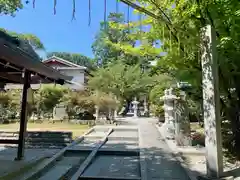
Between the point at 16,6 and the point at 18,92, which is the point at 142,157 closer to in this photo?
the point at 16,6

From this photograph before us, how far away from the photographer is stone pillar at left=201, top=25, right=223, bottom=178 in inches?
226

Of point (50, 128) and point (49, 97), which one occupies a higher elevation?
point (49, 97)

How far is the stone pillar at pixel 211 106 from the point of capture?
18.9ft

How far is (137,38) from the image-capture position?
8.98 metres

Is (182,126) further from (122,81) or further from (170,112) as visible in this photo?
(122,81)

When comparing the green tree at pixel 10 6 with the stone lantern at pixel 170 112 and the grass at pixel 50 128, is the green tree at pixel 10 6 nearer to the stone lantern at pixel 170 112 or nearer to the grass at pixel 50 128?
the grass at pixel 50 128

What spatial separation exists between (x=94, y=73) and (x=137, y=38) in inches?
1103

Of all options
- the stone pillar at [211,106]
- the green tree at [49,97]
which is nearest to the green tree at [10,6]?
the stone pillar at [211,106]

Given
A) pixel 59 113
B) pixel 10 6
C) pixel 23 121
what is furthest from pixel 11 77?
pixel 59 113

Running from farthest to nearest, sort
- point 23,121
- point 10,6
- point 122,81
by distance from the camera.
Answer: point 122,81 < point 10,6 < point 23,121

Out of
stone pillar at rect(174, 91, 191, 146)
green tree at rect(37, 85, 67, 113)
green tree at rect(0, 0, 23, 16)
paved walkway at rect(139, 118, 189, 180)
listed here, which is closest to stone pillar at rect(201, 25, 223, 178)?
paved walkway at rect(139, 118, 189, 180)

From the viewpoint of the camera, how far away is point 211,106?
584 cm

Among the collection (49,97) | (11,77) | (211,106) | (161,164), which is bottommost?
(161,164)

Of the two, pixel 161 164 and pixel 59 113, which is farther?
pixel 59 113
